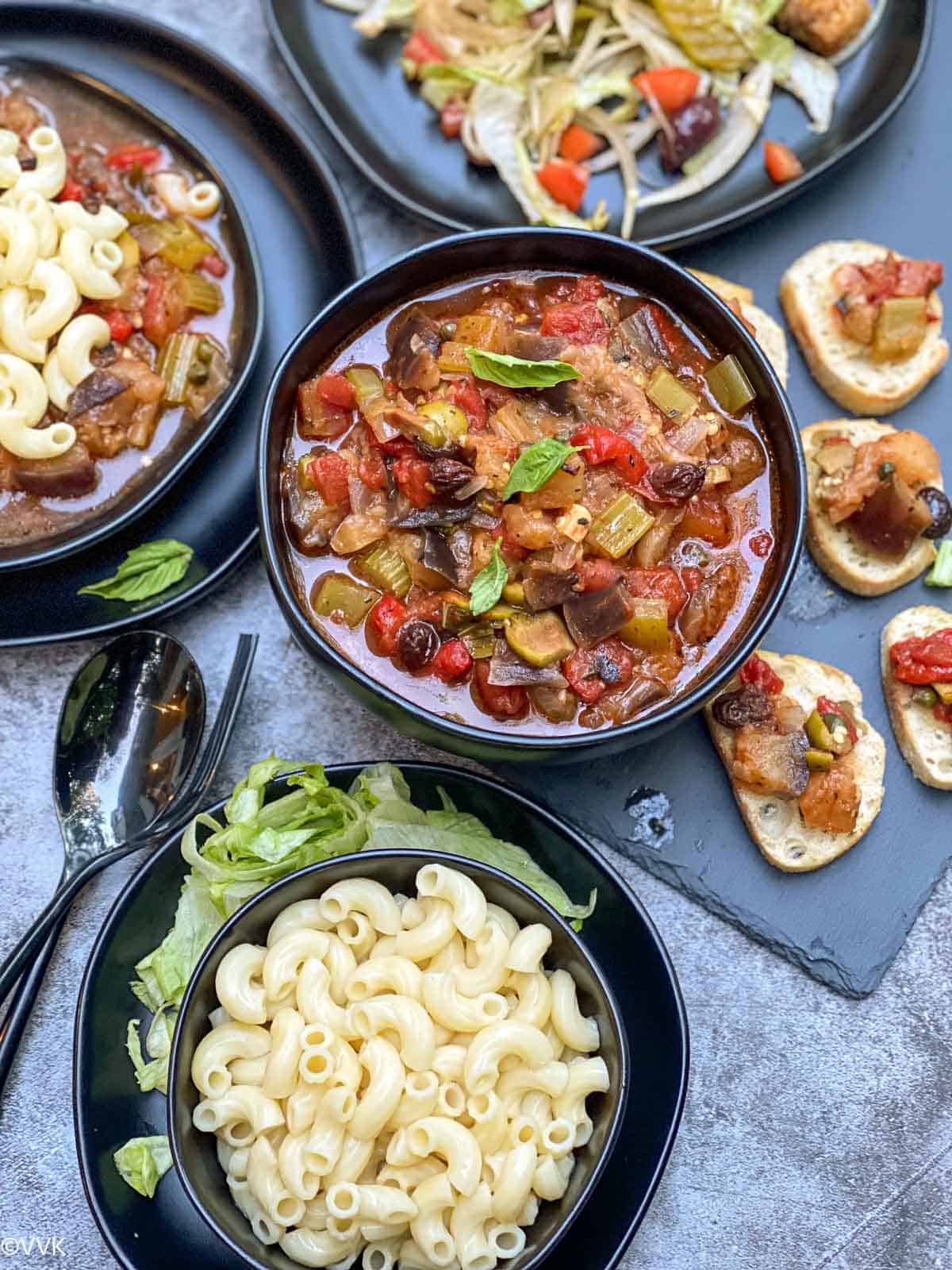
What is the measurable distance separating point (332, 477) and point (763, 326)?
1.87m

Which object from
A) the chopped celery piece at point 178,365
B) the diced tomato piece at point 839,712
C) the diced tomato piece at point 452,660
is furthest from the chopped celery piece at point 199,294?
the diced tomato piece at point 839,712

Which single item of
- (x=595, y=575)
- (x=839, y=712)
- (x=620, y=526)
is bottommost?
(x=839, y=712)

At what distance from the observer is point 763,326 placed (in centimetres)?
465

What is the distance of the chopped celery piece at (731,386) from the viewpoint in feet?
12.9

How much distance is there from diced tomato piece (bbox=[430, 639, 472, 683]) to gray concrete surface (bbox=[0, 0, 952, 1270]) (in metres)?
0.85

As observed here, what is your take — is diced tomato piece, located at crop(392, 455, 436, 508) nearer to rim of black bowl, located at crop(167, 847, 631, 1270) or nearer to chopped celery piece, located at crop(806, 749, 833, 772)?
rim of black bowl, located at crop(167, 847, 631, 1270)

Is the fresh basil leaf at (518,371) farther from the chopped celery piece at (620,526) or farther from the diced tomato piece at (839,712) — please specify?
the diced tomato piece at (839,712)

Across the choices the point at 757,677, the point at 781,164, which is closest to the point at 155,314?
the point at 781,164

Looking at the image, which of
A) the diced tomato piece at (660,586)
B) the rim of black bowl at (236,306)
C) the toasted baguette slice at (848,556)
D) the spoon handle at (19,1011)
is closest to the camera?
the diced tomato piece at (660,586)

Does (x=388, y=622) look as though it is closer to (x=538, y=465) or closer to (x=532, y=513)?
(x=532, y=513)

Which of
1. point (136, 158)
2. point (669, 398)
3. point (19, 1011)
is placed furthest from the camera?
point (136, 158)

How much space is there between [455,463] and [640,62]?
2.29 metres

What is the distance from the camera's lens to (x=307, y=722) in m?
4.54

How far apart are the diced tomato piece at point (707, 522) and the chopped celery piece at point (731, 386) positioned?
33 centimetres
